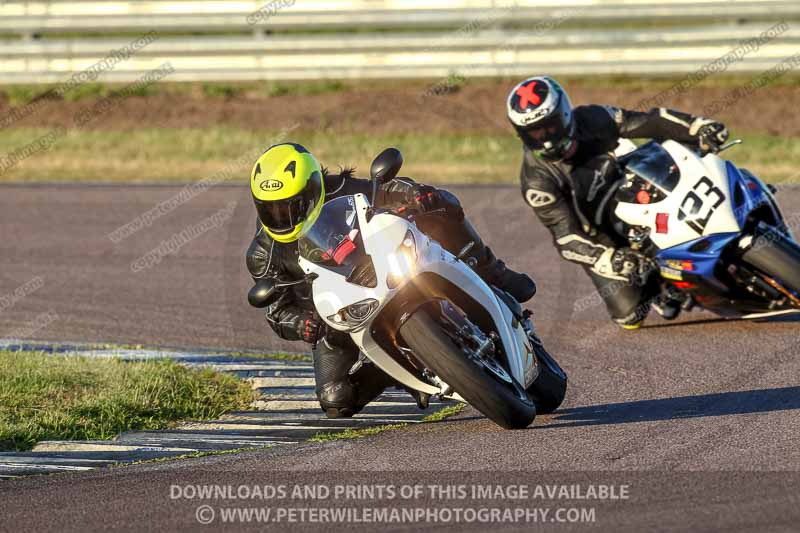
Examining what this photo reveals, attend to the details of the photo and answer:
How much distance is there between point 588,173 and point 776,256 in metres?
1.59

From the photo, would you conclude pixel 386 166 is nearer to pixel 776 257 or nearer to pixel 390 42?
pixel 776 257

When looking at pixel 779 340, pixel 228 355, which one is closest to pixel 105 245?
pixel 228 355

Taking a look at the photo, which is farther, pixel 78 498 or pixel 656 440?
pixel 656 440

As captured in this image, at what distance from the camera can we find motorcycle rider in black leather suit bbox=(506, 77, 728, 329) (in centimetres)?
900

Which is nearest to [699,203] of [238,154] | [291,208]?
[291,208]

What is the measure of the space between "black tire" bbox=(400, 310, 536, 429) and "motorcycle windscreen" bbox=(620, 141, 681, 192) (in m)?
3.37

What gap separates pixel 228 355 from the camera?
29.9ft

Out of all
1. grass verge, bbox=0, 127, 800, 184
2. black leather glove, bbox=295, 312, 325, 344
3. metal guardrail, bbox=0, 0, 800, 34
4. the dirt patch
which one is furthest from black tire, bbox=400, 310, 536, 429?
metal guardrail, bbox=0, 0, 800, 34

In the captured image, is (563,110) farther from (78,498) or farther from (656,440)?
(78,498)

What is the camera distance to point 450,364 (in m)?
5.77

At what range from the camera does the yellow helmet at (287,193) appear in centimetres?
623

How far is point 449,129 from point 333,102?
2.01 metres

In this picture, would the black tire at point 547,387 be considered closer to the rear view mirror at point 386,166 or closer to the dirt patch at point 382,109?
the rear view mirror at point 386,166

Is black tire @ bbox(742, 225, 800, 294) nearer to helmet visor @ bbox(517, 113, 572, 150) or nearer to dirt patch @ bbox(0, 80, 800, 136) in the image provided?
helmet visor @ bbox(517, 113, 572, 150)
